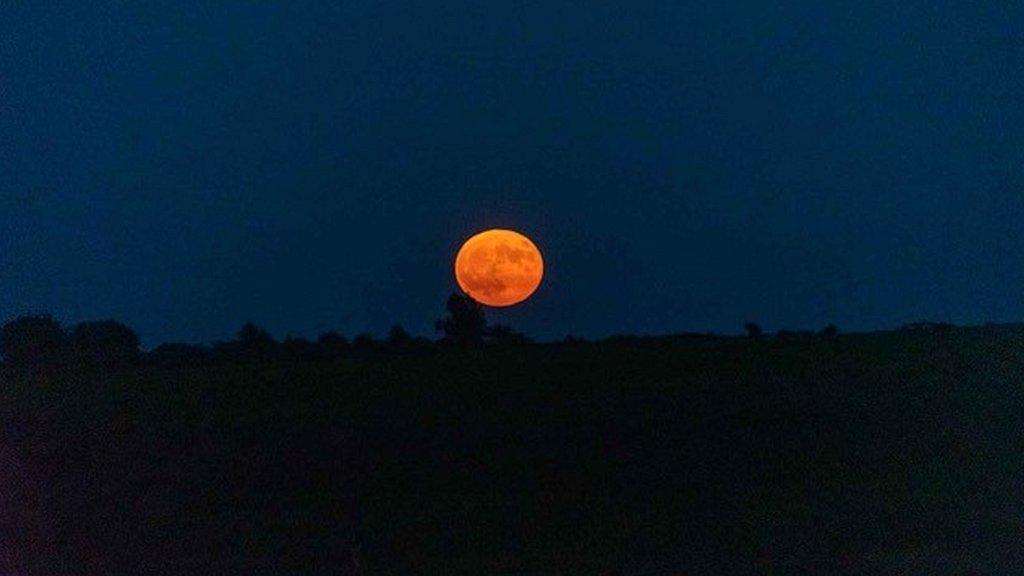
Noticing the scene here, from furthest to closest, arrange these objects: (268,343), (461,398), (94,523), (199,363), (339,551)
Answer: (268,343)
(199,363)
(461,398)
(94,523)
(339,551)

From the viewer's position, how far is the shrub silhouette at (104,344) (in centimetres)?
4081

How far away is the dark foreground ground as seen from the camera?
62.0 feet

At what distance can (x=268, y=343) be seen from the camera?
42.6m

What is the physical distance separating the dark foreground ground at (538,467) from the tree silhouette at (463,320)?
43.2ft

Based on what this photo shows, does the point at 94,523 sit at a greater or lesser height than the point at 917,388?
lesser

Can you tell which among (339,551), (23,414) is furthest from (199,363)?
(339,551)

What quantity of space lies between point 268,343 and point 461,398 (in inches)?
636

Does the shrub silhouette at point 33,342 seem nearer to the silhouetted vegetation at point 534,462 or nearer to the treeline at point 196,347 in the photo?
the treeline at point 196,347

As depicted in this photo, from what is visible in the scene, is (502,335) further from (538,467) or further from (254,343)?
(538,467)

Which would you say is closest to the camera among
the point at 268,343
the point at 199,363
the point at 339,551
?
the point at 339,551

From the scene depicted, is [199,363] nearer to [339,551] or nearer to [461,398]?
[461,398]

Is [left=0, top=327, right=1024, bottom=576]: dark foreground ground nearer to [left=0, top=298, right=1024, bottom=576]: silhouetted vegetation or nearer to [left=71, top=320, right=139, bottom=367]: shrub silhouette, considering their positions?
[left=0, top=298, right=1024, bottom=576]: silhouetted vegetation

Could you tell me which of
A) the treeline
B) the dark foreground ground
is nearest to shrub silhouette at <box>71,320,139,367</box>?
the treeline

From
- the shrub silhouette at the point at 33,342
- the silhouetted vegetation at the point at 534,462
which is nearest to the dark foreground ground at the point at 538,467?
the silhouetted vegetation at the point at 534,462
